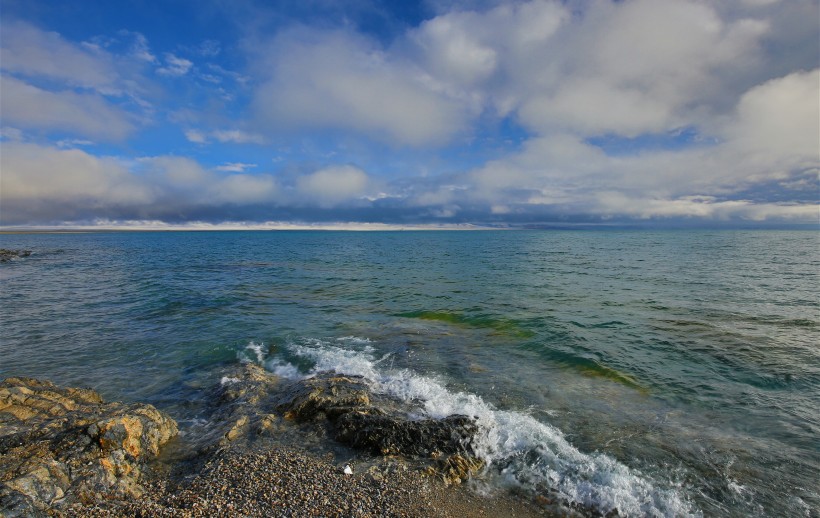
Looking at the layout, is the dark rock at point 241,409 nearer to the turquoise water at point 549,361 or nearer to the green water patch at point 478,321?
the turquoise water at point 549,361

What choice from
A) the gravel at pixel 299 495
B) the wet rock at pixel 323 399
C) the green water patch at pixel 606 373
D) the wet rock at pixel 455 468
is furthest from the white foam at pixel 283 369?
the green water patch at pixel 606 373

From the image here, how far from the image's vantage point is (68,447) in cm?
1027

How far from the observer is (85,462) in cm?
994

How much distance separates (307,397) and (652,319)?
1044 inches

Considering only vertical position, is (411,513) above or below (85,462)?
below

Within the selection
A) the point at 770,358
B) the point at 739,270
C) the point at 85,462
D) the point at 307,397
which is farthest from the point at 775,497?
the point at 739,270

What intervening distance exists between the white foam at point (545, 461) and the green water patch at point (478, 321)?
10516 mm

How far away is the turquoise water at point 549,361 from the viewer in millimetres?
11211

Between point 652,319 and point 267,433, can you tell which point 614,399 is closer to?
point 267,433

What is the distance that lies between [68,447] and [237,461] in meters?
4.51

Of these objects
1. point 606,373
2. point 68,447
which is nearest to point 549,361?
point 606,373

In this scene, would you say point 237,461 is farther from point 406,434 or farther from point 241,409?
point 406,434

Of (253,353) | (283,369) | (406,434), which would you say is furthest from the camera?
(253,353)

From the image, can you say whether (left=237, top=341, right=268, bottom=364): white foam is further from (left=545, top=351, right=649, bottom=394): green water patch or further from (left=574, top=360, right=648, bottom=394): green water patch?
(left=574, top=360, right=648, bottom=394): green water patch
